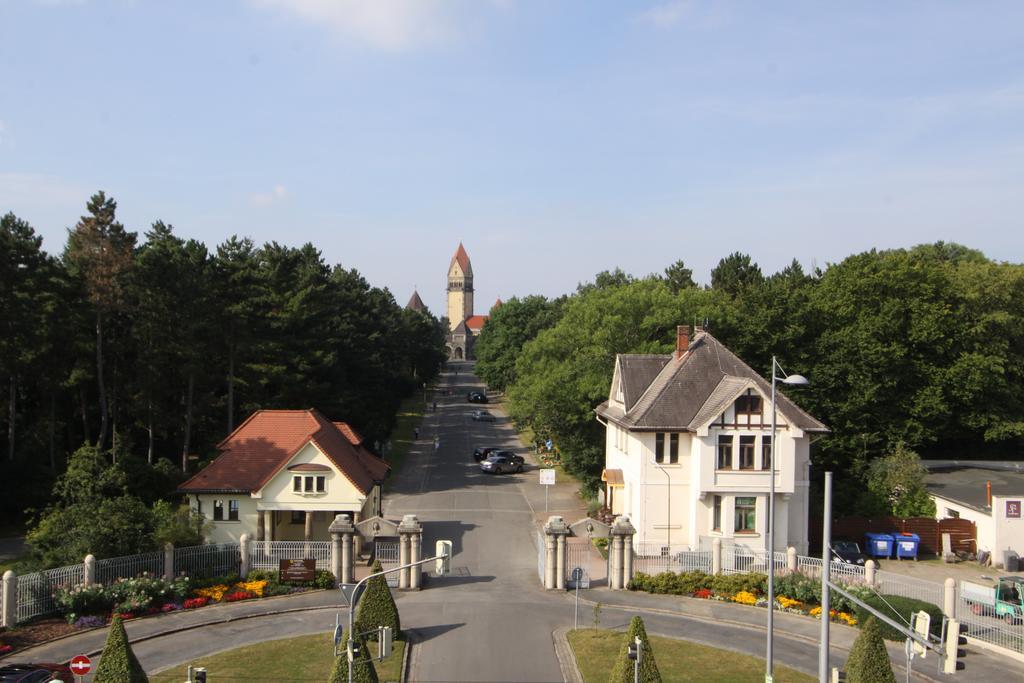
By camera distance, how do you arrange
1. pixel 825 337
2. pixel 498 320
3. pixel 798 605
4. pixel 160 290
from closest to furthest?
pixel 798 605
pixel 160 290
pixel 825 337
pixel 498 320

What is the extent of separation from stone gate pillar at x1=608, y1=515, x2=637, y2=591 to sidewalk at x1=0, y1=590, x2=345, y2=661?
33.9 ft

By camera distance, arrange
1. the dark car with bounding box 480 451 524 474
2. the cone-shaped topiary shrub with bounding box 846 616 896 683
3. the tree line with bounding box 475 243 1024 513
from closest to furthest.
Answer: the cone-shaped topiary shrub with bounding box 846 616 896 683
the tree line with bounding box 475 243 1024 513
the dark car with bounding box 480 451 524 474

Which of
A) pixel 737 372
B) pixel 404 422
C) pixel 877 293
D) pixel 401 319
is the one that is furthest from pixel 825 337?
pixel 401 319

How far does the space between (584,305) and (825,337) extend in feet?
49.2

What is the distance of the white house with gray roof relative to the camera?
35.7 metres

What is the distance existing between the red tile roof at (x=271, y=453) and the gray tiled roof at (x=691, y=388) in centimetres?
1295

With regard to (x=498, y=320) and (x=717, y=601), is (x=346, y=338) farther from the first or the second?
(x=498, y=320)

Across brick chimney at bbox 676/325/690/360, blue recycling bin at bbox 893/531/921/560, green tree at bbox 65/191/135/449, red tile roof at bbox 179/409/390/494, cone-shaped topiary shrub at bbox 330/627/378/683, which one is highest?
green tree at bbox 65/191/135/449

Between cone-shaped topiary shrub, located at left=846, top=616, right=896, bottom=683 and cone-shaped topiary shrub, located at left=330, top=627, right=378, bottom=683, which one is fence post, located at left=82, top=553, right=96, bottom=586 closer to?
cone-shaped topiary shrub, located at left=330, top=627, right=378, bottom=683

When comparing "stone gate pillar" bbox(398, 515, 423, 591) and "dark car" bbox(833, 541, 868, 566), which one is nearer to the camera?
"stone gate pillar" bbox(398, 515, 423, 591)

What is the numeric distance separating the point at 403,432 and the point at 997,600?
59.3 m

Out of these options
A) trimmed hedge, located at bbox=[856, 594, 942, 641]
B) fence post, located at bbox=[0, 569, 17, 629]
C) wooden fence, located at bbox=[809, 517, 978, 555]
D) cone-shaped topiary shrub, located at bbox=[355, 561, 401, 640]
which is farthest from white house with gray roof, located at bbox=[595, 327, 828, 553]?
fence post, located at bbox=[0, 569, 17, 629]

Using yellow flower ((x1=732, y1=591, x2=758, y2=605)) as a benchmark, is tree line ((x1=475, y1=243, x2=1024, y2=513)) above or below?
above

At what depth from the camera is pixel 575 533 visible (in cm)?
4103
